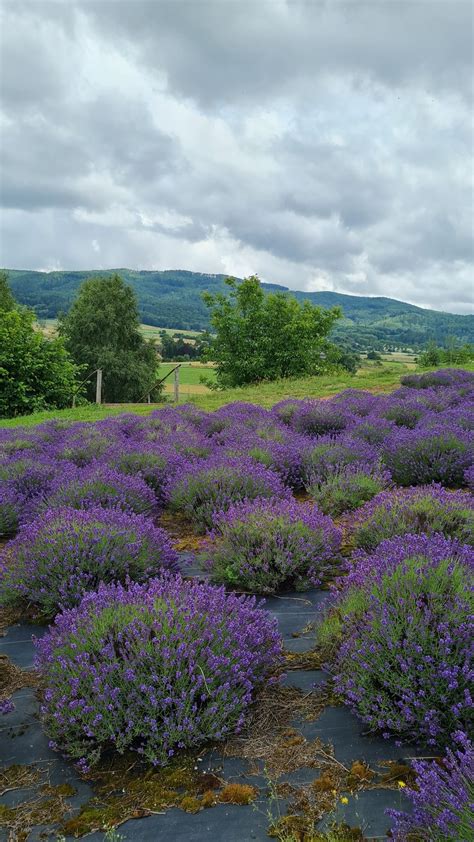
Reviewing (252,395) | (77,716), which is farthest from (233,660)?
(252,395)

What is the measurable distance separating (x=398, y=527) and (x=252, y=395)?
1336 cm

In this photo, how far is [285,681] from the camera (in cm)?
283

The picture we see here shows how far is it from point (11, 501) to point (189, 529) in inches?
70.3

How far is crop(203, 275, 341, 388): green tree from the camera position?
28942mm

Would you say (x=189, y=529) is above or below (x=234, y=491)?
below

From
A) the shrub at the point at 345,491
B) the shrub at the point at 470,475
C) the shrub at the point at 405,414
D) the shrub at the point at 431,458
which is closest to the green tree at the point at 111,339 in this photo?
the shrub at the point at 405,414

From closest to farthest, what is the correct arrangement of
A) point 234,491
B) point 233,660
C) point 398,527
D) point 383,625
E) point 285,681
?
point 383,625 < point 233,660 < point 285,681 < point 398,527 < point 234,491

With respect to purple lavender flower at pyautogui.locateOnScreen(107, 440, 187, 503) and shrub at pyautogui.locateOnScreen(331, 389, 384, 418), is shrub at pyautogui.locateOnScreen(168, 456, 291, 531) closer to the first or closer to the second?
purple lavender flower at pyautogui.locateOnScreen(107, 440, 187, 503)

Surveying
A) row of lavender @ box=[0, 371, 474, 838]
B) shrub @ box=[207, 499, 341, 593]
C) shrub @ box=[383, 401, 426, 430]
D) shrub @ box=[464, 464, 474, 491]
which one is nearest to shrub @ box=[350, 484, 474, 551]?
row of lavender @ box=[0, 371, 474, 838]

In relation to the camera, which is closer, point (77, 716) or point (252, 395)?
point (77, 716)

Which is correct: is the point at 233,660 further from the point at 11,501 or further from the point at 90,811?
the point at 11,501

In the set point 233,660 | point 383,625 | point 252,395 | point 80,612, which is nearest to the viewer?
point 383,625

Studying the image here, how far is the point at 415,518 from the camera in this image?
4.05 m

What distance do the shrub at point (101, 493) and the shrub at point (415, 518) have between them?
82.3 inches
